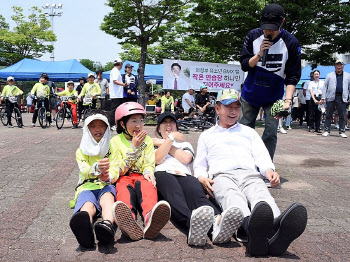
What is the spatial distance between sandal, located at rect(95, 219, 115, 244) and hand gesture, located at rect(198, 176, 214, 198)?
1042 millimetres

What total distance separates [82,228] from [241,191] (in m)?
1.44

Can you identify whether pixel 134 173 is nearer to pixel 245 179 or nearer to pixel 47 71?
pixel 245 179

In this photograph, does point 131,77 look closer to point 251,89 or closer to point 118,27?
point 251,89

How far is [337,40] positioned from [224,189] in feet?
52.2

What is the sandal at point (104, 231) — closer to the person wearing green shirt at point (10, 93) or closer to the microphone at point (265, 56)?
the microphone at point (265, 56)

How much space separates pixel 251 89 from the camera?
195 inches

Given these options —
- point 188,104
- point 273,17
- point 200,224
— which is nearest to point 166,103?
point 188,104

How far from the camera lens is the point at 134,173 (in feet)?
12.4

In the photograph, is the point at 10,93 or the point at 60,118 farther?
the point at 10,93

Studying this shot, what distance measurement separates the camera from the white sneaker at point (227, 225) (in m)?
2.74

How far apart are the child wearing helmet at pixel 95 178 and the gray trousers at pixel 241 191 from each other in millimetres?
934

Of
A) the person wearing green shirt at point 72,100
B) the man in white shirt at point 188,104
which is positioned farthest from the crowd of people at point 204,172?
the person wearing green shirt at point 72,100

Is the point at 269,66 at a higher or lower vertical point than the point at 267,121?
higher

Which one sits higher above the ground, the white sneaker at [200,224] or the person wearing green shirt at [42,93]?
the person wearing green shirt at [42,93]
